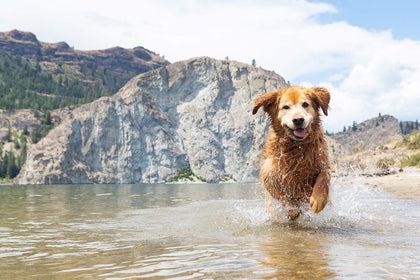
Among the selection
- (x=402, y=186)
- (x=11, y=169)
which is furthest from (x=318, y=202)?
(x=11, y=169)

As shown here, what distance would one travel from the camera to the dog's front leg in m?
5.95

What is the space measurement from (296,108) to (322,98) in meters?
0.79

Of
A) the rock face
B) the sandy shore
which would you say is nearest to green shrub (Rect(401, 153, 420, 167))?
the sandy shore

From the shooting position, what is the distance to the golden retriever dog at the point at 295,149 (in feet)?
20.9

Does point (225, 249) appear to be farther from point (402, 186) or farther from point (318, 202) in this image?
point (402, 186)

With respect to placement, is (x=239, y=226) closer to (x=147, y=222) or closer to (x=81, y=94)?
(x=147, y=222)

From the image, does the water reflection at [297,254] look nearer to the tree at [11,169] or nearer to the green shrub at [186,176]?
the green shrub at [186,176]

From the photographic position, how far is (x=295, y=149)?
6645mm

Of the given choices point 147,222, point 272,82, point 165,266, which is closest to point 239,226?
point 147,222

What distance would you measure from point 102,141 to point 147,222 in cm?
10398

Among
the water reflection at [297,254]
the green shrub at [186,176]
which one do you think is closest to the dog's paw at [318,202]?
the water reflection at [297,254]

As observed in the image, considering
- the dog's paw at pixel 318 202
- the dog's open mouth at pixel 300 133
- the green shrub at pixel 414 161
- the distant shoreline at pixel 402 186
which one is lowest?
the distant shoreline at pixel 402 186

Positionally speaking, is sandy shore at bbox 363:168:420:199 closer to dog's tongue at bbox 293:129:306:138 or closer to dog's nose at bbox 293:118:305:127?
dog's tongue at bbox 293:129:306:138

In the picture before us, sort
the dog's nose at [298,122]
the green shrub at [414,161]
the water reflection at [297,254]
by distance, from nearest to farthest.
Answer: the water reflection at [297,254] < the dog's nose at [298,122] < the green shrub at [414,161]
